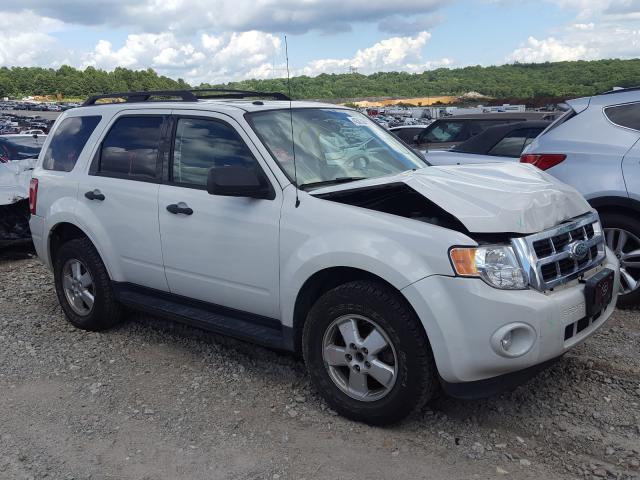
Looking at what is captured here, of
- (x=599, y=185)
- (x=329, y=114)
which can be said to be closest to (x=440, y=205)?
(x=329, y=114)

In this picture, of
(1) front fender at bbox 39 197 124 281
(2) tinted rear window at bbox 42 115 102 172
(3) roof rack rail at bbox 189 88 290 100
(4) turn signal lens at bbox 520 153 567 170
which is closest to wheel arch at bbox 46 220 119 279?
(1) front fender at bbox 39 197 124 281

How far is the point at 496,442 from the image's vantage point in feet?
11.5

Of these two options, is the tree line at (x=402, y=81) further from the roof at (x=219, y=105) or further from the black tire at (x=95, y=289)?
the black tire at (x=95, y=289)

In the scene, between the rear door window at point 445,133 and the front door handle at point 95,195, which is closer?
the front door handle at point 95,195

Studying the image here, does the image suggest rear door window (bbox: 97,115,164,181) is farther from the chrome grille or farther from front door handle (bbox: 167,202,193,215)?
the chrome grille

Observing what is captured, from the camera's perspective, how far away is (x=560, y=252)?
139 inches

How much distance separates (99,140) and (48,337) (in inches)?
65.3

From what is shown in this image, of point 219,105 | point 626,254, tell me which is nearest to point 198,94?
point 219,105

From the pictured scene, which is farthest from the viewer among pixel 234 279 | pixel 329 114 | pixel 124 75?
pixel 124 75

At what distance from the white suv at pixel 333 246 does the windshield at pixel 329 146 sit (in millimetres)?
15

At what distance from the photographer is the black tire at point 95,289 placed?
16.9 feet

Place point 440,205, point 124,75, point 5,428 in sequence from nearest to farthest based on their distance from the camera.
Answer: point 440,205 < point 5,428 < point 124,75

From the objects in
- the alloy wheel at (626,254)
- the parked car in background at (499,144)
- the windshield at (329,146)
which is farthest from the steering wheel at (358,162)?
the parked car in background at (499,144)

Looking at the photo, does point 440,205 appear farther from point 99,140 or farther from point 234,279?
point 99,140
